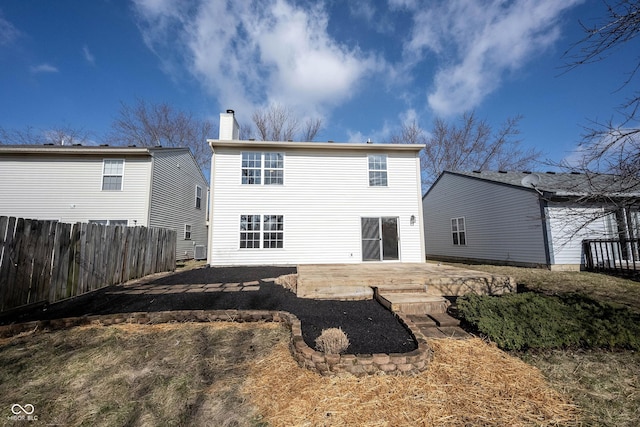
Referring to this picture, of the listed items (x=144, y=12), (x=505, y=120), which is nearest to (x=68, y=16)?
(x=144, y=12)

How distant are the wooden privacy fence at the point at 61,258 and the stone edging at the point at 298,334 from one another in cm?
122

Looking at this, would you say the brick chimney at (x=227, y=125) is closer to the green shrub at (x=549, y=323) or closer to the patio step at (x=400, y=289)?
the patio step at (x=400, y=289)

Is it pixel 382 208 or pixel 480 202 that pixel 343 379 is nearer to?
pixel 382 208

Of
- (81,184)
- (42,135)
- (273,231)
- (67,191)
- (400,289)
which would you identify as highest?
(42,135)

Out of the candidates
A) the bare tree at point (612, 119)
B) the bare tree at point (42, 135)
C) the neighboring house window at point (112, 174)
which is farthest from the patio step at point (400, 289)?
the bare tree at point (42, 135)

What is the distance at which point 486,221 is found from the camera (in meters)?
12.1

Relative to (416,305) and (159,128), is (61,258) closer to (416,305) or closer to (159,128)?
(416,305)

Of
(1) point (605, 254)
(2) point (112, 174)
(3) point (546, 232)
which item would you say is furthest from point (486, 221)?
(2) point (112, 174)

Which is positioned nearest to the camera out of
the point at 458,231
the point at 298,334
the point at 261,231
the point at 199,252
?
the point at 298,334

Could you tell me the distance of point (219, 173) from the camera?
1004cm

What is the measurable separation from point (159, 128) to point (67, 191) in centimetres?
1228

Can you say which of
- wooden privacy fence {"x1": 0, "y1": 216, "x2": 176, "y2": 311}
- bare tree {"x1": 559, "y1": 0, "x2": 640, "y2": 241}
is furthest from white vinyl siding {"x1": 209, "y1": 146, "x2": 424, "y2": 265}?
bare tree {"x1": 559, "y1": 0, "x2": 640, "y2": 241}

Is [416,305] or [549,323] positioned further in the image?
[416,305]

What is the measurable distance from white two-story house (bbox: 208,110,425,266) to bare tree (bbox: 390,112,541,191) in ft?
40.9
